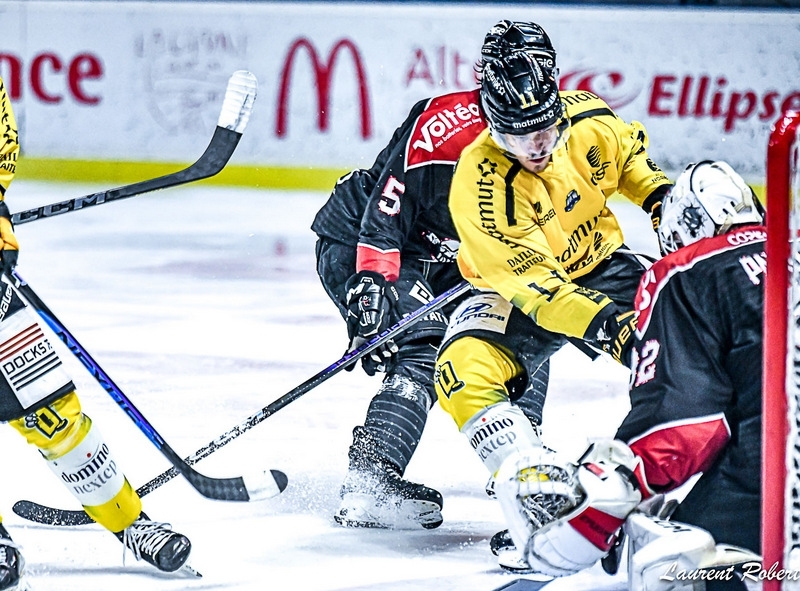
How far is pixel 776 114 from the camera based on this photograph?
5957mm

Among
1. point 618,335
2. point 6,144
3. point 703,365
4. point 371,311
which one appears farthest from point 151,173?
point 703,365

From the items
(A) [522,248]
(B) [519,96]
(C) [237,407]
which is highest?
(B) [519,96]

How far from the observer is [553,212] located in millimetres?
2611

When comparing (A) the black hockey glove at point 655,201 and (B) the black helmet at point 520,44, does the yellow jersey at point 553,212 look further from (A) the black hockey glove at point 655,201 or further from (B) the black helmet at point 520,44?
(B) the black helmet at point 520,44

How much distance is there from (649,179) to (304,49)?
12.9 feet

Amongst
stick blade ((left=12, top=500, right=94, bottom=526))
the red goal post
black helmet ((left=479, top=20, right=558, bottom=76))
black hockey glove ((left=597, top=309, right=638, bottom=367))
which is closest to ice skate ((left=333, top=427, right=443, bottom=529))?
stick blade ((left=12, top=500, right=94, bottom=526))

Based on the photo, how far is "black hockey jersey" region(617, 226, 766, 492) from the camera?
1.82m

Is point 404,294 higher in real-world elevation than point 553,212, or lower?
lower

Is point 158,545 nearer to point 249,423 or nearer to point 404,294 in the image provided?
point 249,423

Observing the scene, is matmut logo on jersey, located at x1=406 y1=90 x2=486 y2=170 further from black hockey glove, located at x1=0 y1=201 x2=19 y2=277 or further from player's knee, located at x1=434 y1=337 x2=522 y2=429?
black hockey glove, located at x1=0 y1=201 x2=19 y2=277

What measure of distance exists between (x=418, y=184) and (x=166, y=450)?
84 cm

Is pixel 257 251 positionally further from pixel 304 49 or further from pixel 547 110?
pixel 547 110

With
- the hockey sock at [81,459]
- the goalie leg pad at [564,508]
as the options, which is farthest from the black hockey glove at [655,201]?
the hockey sock at [81,459]

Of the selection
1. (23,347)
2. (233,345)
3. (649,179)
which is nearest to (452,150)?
(649,179)
